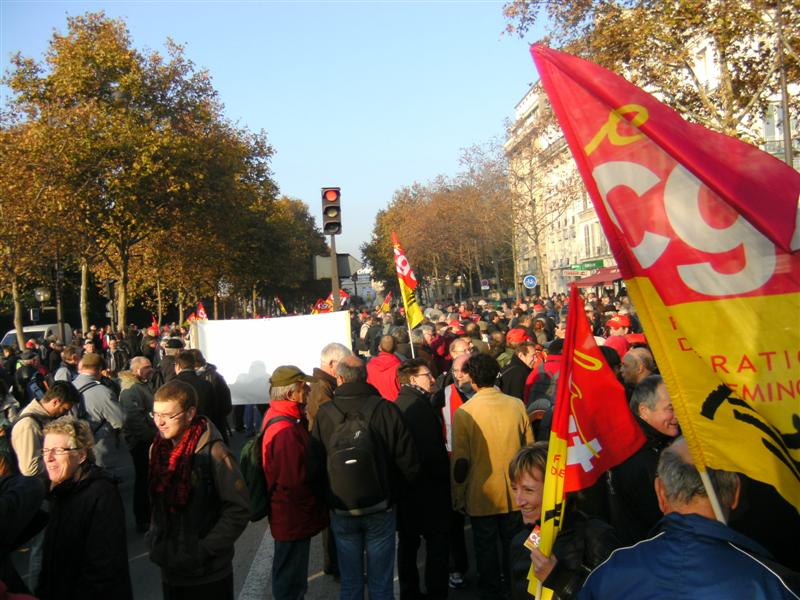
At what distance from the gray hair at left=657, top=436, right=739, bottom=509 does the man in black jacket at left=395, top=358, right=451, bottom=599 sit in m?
3.25

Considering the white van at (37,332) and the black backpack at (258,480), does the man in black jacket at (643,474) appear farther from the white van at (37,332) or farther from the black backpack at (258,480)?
the white van at (37,332)

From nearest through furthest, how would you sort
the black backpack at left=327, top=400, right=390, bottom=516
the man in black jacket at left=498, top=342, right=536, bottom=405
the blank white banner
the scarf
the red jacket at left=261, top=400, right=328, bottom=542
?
1. the scarf
2. the black backpack at left=327, top=400, right=390, bottom=516
3. the red jacket at left=261, top=400, right=328, bottom=542
4. the man in black jacket at left=498, top=342, right=536, bottom=405
5. the blank white banner

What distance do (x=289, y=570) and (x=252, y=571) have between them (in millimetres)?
1885

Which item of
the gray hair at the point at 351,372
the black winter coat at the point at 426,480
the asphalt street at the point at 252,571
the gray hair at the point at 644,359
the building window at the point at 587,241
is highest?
the building window at the point at 587,241

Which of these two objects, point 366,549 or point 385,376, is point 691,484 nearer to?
point 366,549

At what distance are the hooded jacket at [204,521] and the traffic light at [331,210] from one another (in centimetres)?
992

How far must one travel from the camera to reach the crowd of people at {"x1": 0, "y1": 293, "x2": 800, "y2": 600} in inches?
95.3

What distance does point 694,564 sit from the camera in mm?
2174

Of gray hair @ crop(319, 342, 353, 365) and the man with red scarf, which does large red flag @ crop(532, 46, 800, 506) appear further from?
gray hair @ crop(319, 342, 353, 365)

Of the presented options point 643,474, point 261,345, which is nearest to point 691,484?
point 643,474

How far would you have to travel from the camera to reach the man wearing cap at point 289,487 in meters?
5.15

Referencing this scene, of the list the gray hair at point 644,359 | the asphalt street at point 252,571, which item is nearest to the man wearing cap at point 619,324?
the asphalt street at point 252,571

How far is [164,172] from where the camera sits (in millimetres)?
26859

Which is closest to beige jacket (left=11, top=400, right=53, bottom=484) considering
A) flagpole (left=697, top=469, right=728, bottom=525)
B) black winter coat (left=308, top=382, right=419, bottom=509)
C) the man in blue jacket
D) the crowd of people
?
the crowd of people
